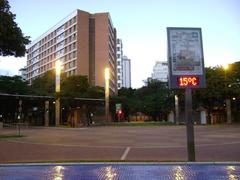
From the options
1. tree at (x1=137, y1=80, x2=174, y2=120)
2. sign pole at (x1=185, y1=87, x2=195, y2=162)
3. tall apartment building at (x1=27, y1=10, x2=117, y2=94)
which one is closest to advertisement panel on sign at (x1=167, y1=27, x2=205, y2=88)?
sign pole at (x1=185, y1=87, x2=195, y2=162)

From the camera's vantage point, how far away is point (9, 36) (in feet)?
96.5

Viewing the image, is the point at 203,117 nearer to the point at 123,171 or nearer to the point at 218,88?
the point at 218,88

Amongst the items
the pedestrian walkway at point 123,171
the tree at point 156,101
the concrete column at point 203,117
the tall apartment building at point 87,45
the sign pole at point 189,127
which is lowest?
the pedestrian walkway at point 123,171

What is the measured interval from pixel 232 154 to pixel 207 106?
6048 centimetres

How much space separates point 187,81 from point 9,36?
1813cm

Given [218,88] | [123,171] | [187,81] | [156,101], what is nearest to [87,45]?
[156,101]

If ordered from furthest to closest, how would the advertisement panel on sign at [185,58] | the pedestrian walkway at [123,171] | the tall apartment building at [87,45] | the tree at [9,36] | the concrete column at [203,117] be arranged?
the tall apartment building at [87,45] → the concrete column at [203,117] → the tree at [9,36] → the advertisement panel on sign at [185,58] → the pedestrian walkway at [123,171]

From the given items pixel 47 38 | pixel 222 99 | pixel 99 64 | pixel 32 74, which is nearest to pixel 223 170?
pixel 222 99

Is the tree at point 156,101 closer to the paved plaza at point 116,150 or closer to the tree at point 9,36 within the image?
the tree at point 9,36

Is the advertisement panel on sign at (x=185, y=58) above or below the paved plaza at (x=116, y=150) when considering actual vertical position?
above

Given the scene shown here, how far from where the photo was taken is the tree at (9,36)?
28.8 metres

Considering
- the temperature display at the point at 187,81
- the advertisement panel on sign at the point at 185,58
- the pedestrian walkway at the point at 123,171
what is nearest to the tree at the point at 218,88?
the advertisement panel on sign at the point at 185,58

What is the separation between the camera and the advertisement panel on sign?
611 inches

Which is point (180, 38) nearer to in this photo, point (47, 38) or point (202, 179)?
point (202, 179)
